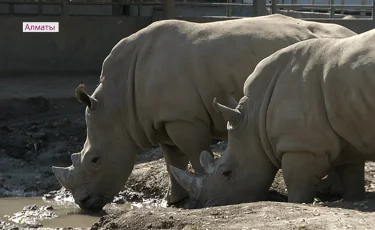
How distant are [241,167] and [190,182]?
0.61 meters

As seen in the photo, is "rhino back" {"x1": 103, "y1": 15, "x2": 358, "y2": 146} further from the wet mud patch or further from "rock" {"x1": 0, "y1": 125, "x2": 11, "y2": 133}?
"rock" {"x1": 0, "y1": 125, "x2": 11, "y2": 133}

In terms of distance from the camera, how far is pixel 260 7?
19359mm

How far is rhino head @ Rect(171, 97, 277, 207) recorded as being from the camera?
1002 cm

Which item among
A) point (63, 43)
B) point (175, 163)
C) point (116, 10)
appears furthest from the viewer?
point (116, 10)

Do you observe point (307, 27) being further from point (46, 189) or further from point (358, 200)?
point (46, 189)

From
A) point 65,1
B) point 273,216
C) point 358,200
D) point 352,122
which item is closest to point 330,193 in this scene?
point 358,200

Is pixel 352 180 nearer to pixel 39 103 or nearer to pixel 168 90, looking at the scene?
pixel 168 90

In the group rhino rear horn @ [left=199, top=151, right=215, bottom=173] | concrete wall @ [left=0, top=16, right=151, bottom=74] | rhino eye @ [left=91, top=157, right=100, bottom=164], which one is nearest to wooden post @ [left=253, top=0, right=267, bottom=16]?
concrete wall @ [left=0, top=16, right=151, bottom=74]

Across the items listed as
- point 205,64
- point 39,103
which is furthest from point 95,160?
point 39,103

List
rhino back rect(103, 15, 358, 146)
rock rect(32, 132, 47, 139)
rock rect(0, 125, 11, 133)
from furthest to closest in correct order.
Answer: rock rect(0, 125, 11, 133) < rock rect(32, 132, 47, 139) < rhino back rect(103, 15, 358, 146)

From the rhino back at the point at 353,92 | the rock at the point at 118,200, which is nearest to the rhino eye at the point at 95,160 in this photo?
the rock at the point at 118,200

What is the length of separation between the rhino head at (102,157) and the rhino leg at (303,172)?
247 cm

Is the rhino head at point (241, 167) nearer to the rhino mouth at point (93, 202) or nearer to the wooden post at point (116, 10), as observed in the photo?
the rhino mouth at point (93, 202)

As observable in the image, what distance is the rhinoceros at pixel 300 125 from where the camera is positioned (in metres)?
9.25
